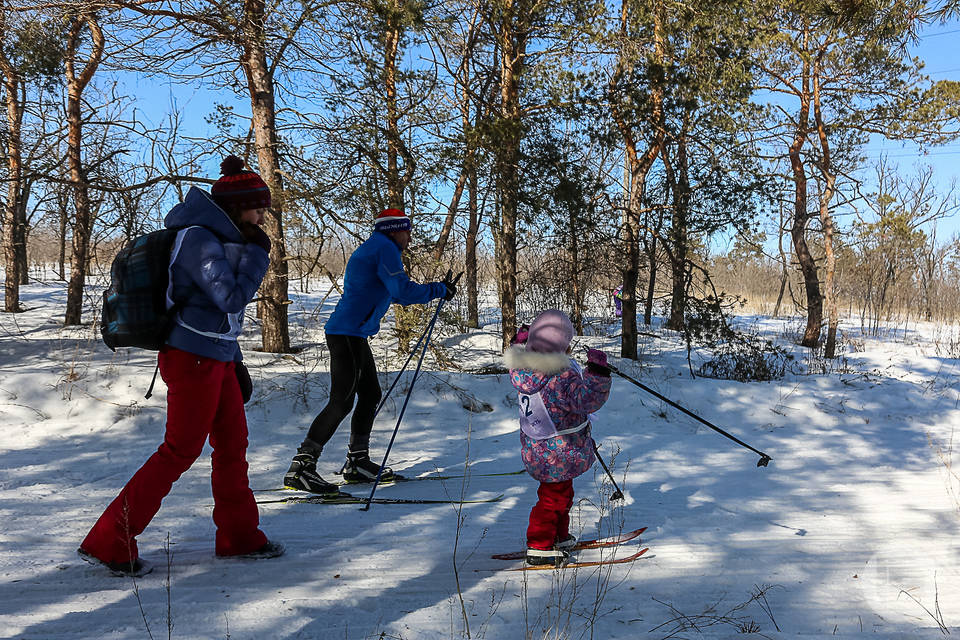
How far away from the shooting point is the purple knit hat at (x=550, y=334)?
3.01m

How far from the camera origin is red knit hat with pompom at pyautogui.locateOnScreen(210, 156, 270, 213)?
107 inches

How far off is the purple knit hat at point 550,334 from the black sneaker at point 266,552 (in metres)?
1.62

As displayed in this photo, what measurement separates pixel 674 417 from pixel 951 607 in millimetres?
4207

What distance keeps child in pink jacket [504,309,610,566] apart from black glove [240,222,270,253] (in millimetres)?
1332

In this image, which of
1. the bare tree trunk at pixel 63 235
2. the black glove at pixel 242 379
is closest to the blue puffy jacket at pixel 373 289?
the black glove at pixel 242 379

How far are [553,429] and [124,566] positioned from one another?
2.04 metres

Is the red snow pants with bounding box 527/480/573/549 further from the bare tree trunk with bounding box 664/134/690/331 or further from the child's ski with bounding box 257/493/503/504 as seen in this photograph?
the bare tree trunk with bounding box 664/134/690/331

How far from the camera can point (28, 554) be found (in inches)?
110

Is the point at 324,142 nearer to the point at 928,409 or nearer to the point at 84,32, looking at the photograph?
the point at 84,32

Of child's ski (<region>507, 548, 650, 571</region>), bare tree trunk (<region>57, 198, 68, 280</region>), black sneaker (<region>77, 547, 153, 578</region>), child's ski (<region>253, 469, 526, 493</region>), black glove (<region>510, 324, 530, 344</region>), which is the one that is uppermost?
bare tree trunk (<region>57, 198, 68, 280</region>)

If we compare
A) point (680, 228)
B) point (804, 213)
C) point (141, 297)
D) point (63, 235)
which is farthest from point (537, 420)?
point (63, 235)

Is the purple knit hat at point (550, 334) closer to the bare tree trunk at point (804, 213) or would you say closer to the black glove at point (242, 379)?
the black glove at point (242, 379)

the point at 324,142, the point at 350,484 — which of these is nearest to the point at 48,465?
the point at 350,484

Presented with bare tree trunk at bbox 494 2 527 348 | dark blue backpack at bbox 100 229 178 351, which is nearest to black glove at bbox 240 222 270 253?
dark blue backpack at bbox 100 229 178 351
